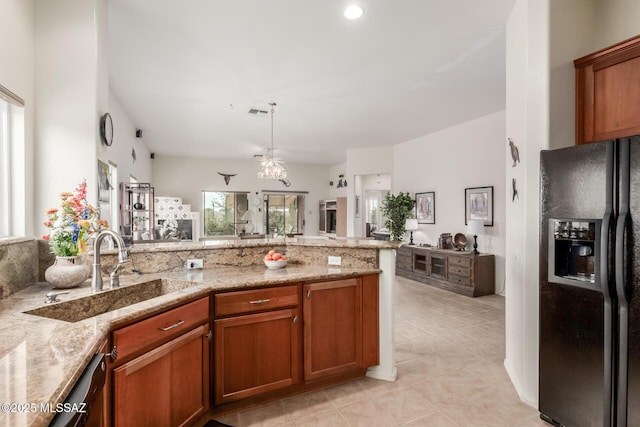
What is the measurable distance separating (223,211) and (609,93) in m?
8.96

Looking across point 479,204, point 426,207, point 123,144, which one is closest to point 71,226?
point 123,144

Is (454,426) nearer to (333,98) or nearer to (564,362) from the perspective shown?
(564,362)

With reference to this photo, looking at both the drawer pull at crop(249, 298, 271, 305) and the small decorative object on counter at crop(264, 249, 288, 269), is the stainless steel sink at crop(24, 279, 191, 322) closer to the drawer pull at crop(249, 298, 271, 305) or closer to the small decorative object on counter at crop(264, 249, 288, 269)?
the drawer pull at crop(249, 298, 271, 305)

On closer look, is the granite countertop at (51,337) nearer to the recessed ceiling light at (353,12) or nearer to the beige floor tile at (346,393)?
the beige floor tile at (346,393)

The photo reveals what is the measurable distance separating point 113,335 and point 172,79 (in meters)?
3.49

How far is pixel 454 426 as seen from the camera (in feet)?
6.85

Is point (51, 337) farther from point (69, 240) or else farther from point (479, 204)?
point (479, 204)

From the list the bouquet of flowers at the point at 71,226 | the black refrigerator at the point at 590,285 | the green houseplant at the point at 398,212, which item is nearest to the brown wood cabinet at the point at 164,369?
the bouquet of flowers at the point at 71,226

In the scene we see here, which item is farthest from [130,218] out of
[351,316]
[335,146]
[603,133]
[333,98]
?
[603,133]

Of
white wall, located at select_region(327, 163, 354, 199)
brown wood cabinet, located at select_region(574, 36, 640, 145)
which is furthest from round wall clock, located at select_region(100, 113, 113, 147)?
white wall, located at select_region(327, 163, 354, 199)

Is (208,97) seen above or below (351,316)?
above

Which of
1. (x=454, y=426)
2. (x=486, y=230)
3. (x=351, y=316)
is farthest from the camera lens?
(x=486, y=230)

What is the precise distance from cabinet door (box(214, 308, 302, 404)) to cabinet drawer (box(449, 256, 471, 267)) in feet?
12.8

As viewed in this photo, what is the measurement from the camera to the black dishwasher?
2.60 feet
